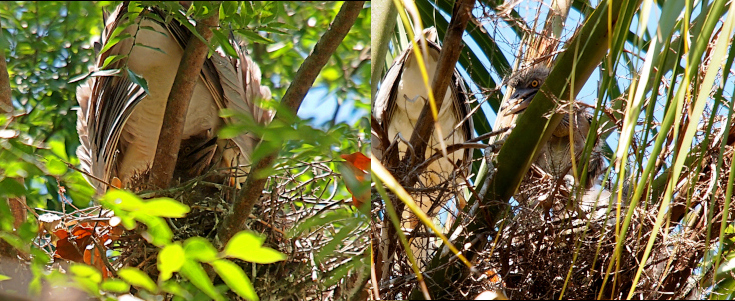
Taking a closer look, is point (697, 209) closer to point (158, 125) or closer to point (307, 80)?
point (307, 80)

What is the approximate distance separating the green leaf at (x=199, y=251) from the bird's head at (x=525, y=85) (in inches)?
30.6

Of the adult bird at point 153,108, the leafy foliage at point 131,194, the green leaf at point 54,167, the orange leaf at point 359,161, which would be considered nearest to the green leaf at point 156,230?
the leafy foliage at point 131,194

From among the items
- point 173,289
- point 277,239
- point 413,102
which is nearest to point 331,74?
point 413,102

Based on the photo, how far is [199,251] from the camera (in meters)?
0.52

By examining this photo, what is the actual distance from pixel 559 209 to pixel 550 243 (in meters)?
0.08

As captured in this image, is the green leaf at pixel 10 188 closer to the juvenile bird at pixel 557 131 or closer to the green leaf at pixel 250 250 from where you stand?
the green leaf at pixel 250 250

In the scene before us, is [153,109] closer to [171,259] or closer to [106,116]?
[106,116]

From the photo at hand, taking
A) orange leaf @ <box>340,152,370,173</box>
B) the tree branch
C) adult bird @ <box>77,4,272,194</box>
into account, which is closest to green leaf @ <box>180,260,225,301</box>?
the tree branch

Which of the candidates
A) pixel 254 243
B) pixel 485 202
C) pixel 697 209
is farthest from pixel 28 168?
pixel 697 209

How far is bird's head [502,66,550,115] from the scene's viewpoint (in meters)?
1.17

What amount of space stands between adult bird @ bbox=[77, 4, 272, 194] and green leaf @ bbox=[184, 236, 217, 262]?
720mm

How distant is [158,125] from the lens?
149 centimetres

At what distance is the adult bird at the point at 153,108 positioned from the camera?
4.36 feet

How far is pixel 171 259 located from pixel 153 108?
Result: 103 cm
